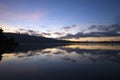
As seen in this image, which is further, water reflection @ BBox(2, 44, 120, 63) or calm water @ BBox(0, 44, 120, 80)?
water reflection @ BBox(2, 44, 120, 63)

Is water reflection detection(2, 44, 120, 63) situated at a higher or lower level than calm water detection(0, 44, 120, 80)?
lower

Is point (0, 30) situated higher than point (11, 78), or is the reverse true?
point (0, 30)

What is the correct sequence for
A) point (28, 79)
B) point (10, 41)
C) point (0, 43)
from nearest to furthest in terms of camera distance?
point (28, 79), point (0, 43), point (10, 41)

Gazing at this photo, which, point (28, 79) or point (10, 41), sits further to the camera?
point (10, 41)

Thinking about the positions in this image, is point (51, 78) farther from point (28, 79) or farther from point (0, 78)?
point (0, 78)

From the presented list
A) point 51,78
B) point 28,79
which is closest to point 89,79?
point 51,78

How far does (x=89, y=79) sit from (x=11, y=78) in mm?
6275

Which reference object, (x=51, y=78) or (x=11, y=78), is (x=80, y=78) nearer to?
(x=51, y=78)

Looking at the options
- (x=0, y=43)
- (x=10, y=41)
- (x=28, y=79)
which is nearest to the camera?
(x=28, y=79)

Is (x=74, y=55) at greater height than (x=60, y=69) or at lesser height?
lesser

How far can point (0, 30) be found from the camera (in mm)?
90562

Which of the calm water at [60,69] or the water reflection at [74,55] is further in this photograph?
the water reflection at [74,55]

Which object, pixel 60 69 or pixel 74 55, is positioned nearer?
pixel 60 69

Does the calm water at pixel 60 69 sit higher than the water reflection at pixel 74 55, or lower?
higher
